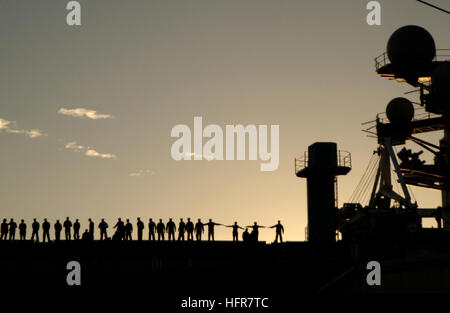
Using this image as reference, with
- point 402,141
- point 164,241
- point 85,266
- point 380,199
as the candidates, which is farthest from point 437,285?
point 402,141

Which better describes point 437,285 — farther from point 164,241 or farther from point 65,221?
point 65,221

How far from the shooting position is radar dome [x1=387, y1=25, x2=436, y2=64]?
52.3m

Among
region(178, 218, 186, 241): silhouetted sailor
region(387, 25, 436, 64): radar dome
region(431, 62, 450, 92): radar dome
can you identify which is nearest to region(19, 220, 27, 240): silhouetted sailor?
region(178, 218, 186, 241): silhouetted sailor

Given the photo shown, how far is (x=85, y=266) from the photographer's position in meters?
37.4

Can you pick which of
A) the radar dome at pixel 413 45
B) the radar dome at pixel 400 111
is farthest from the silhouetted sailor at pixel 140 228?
the radar dome at pixel 400 111

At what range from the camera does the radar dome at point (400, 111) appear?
58.3 metres

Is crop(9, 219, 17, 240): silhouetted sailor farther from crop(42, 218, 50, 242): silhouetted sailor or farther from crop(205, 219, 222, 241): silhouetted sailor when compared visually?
crop(205, 219, 222, 241): silhouetted sailor

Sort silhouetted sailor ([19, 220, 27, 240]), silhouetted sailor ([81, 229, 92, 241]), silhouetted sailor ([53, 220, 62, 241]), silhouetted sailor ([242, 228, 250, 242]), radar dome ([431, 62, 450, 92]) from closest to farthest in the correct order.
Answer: silhouetted sailor ([242, 228, 250, 242]) < silhouetted sailor ([81, 229, 92, 241]) < silhouetted sailor ([53, 220, 62, 241]) < silhouetted sailor ([19, 220, 27, 240]) < radar dome ([431, 62, 450, 92])

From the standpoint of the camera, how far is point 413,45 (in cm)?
5234

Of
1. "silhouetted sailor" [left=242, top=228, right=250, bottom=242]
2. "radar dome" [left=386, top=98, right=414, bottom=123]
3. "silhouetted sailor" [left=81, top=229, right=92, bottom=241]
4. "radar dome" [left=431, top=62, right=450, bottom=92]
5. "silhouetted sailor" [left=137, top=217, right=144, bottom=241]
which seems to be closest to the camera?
"silhouetted sailor" [left=242, top=228, right=250, bottom=242]

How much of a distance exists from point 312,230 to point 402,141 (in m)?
16.1

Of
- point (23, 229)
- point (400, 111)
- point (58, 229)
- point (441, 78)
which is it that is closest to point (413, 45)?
point (441, 78)

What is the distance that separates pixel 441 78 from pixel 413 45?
3.43m
